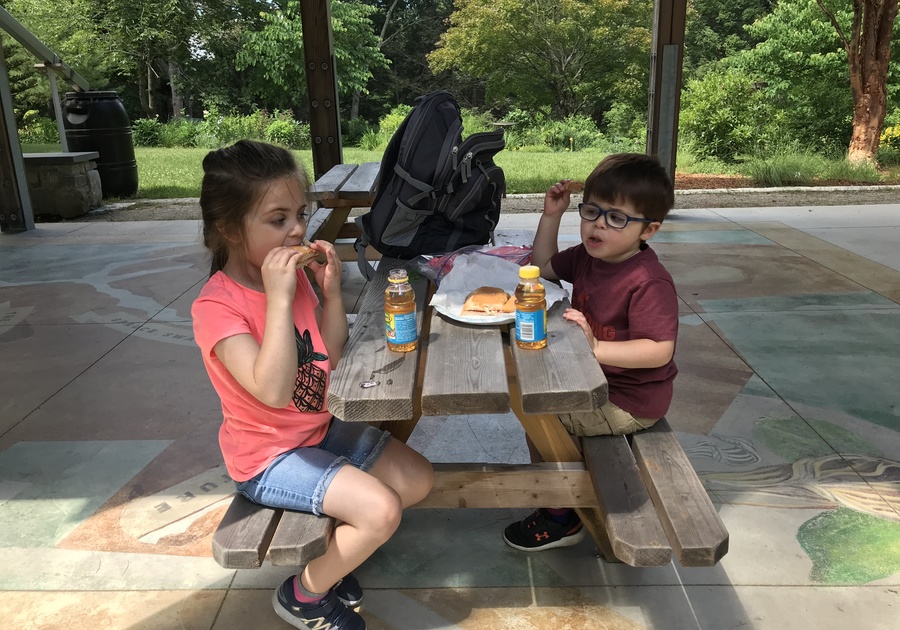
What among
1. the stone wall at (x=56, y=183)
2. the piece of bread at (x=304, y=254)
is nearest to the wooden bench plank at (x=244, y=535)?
the piece of bread at (x=304, y=254)

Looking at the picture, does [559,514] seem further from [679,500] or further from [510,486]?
[679,500]

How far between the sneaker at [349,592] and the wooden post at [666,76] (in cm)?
594

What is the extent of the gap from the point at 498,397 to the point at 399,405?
0.22 metres

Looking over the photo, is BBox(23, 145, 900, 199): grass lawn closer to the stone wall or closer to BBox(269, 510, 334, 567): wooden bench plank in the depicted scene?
the stone wall

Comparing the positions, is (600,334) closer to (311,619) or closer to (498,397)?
(498,397)

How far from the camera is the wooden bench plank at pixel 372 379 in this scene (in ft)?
5.52

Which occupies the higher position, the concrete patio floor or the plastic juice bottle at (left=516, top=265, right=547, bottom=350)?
the plastic juice bottle at (left=516, top=265, right=547, bottom=350)

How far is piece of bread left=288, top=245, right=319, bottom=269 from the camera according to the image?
188 cm

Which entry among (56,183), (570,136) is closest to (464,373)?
(56,183)

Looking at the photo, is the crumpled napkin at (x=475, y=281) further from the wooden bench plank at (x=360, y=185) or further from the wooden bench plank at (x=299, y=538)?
the wooden bench plank at (x=360, y=185)

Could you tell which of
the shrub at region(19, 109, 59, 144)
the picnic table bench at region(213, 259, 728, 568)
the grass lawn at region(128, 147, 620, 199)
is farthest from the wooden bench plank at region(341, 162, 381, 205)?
the shrub at region(19, 109, 59, 144)

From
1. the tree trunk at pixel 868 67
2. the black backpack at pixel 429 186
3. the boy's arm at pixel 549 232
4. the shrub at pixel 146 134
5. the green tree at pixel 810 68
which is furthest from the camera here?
the shrub at pixel 146 134

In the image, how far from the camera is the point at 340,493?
1.85 metres

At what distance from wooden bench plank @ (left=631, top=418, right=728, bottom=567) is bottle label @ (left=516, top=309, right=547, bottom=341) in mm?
467
